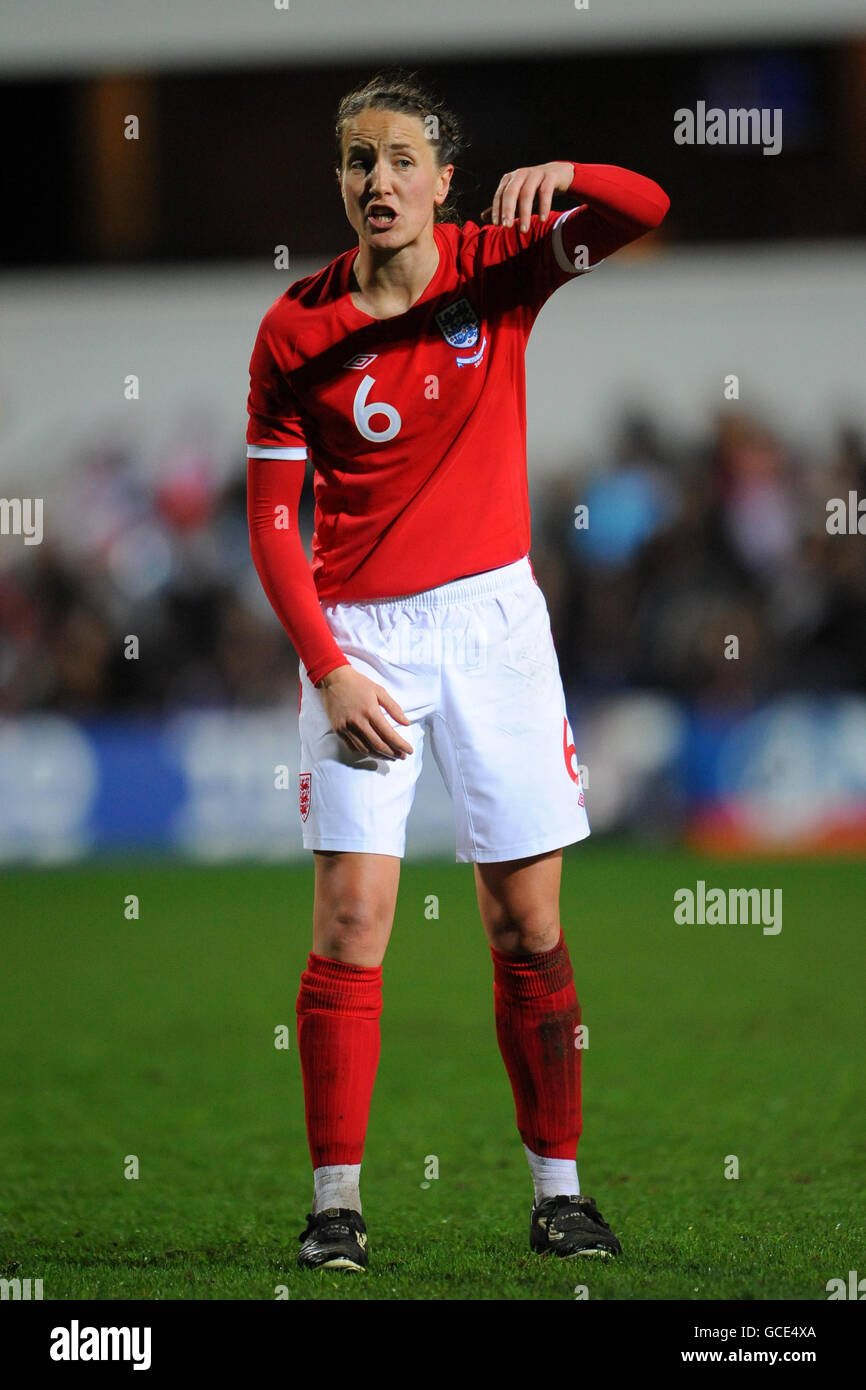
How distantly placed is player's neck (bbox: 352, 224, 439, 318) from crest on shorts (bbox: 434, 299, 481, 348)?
6 cm

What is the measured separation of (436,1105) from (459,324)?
2.41 meters

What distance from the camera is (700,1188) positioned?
147 inches

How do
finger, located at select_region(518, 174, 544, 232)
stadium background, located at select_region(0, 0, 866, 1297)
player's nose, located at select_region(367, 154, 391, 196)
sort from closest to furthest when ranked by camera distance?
finger, located at select_region(518, 174, 544, 232) < player's nose, located at select_region(367, 154, 391, 196) < stadium background, located at select_region(0, 0, 866, 1297)

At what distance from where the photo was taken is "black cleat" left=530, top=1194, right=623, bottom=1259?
3.12m

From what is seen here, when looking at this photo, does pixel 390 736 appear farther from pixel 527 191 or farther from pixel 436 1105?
pixel 436 1105

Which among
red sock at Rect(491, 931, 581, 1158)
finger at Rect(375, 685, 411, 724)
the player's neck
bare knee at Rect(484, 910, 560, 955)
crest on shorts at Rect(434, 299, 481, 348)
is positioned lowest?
red sock at Rect(491, 931, 581, 1158)

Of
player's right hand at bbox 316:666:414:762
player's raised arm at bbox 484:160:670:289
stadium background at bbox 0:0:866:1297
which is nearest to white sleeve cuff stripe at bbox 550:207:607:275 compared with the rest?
player's raised arm at bbox 484:160:670:289

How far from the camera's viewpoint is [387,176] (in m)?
3.05

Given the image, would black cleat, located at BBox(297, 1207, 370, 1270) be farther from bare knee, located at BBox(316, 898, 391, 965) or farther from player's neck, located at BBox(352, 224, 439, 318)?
player's neck, located at BBox(352, 224, 439, 318)

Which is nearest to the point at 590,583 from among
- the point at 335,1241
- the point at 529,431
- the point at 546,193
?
the point at 529,431

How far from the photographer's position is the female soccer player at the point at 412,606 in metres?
3.11

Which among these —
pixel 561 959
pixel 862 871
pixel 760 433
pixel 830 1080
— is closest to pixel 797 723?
pixel 862 871

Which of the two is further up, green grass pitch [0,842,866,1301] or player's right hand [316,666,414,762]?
player's right hand [316,666,414,762]

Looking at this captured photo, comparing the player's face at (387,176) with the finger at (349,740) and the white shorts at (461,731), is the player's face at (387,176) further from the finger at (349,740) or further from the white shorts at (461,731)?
the finger at (349,740)
